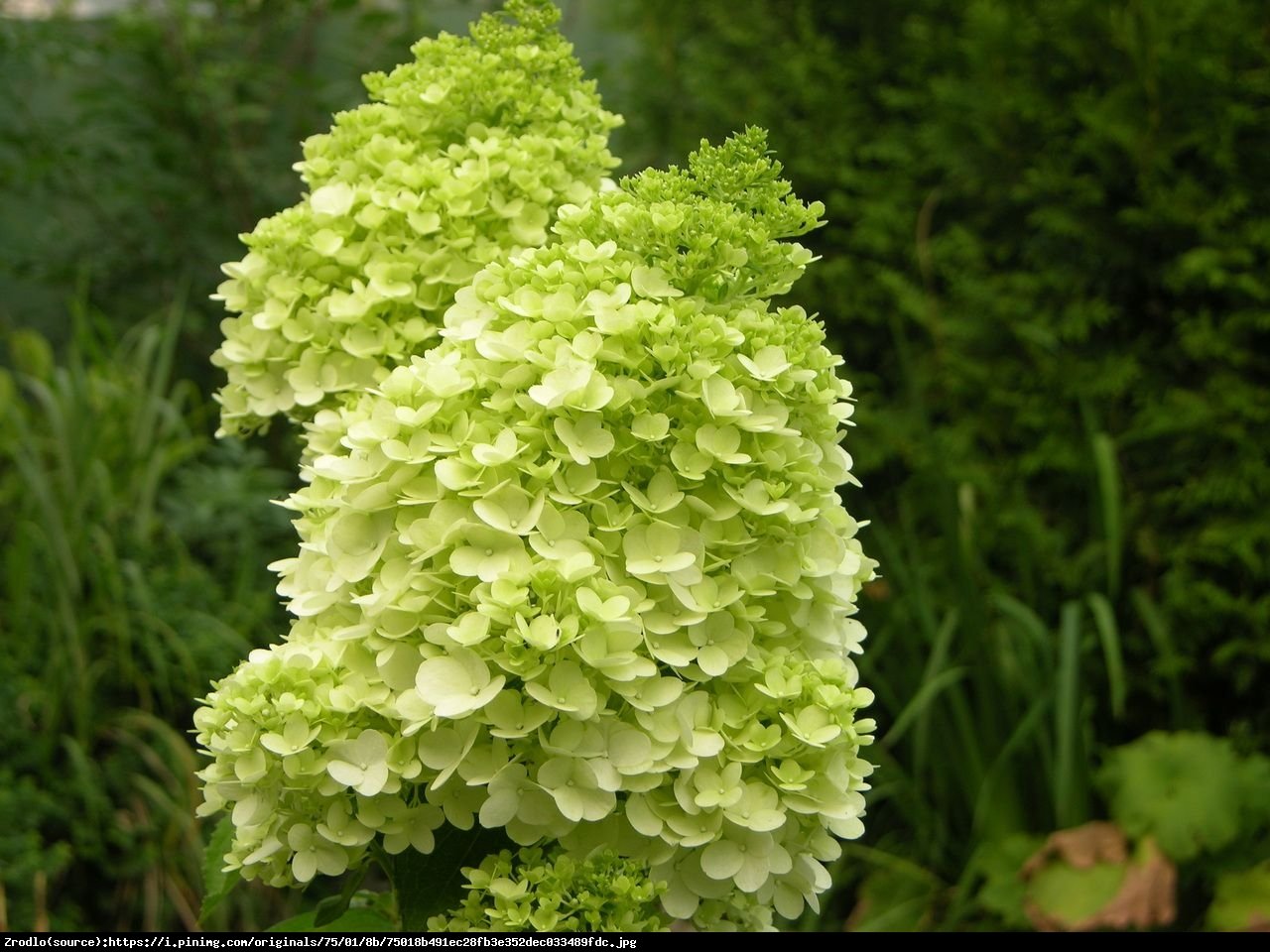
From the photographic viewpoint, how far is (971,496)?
283cm

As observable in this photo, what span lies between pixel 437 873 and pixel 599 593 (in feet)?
1.15

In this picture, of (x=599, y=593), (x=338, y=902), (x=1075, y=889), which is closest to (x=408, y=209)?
(x=599, y=593)

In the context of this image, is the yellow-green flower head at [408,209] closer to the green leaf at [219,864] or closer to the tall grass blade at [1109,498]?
the green leaf at [219,864]

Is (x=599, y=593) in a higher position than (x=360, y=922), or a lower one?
higher

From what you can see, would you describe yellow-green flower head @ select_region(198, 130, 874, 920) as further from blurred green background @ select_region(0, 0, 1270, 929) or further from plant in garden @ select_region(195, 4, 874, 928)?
blurred green background @ select_region(0, 0, 1270, 929)

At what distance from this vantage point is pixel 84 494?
9.42ft

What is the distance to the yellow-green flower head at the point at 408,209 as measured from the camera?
129cm

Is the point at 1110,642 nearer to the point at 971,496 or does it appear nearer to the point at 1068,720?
the point at 1068,720

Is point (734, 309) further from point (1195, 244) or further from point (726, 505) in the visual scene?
point (1195, 244)

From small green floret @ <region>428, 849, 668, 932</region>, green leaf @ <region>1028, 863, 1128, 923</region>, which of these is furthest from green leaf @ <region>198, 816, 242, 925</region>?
green leaf @ <region>1028, 863, 1128, 923</region>

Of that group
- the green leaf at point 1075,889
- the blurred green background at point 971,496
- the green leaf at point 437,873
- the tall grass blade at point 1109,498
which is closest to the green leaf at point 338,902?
the green leaf at point 437,873

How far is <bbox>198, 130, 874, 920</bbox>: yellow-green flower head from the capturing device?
92cm

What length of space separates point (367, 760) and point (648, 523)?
0.91 ft

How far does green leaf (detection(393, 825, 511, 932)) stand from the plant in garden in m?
0.03
